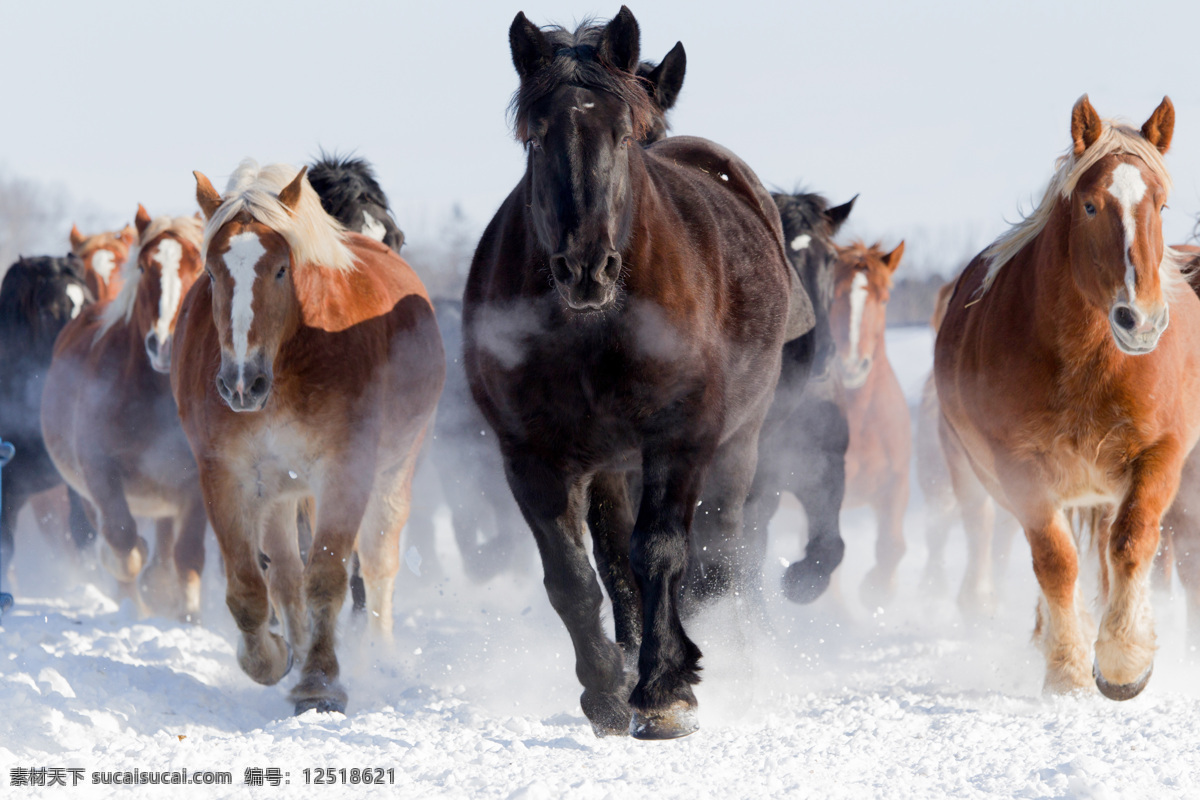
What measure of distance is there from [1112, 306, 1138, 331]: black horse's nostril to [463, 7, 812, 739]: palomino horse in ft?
4.38

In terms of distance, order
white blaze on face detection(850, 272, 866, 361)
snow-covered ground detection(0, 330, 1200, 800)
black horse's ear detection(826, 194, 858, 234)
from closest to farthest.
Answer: snow-covered ground detection(0, 330, 1200, 800) < black horse's ear detection(826, 194, 858, 234) < white blaze on face detection(850, 272, 866, 361)

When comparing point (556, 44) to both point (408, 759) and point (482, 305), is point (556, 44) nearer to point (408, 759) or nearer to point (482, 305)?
point (482, 305)

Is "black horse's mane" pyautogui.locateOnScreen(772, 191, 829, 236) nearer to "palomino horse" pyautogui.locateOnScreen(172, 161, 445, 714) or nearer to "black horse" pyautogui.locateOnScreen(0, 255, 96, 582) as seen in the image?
"palomino horse" pyautogui.locateOnScreen(172, 161, 445, 714)

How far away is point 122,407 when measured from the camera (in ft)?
23.3

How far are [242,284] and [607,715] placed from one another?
2.13m

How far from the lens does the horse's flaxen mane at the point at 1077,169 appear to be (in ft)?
14.9

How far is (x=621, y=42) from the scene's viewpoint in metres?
4.11

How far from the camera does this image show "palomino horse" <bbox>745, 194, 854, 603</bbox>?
6332 millimetres

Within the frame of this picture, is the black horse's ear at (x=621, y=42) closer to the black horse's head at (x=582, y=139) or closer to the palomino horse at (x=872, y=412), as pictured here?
the black horse's head at (x=582, y=139)

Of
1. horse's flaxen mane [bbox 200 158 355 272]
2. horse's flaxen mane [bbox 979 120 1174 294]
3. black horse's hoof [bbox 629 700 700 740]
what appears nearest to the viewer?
black horse's hoof [bbox 629 700 700 740]

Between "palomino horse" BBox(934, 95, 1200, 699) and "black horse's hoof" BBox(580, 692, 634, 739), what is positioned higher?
"palomino horse" BBox(934, 95, 1200, 699)

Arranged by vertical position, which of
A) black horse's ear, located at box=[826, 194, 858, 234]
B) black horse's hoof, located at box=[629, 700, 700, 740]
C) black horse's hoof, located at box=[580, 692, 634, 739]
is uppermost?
black horse's ear, located at box=[826, 194, 858, 234]

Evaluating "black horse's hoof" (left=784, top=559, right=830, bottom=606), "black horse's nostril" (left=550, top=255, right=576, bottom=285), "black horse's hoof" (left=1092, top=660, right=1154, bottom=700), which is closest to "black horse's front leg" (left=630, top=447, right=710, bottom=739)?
"black horse's nostril" (left=550, top=255, right=576, bottom=285)

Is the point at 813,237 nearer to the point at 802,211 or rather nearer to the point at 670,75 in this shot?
the point at 802,211
